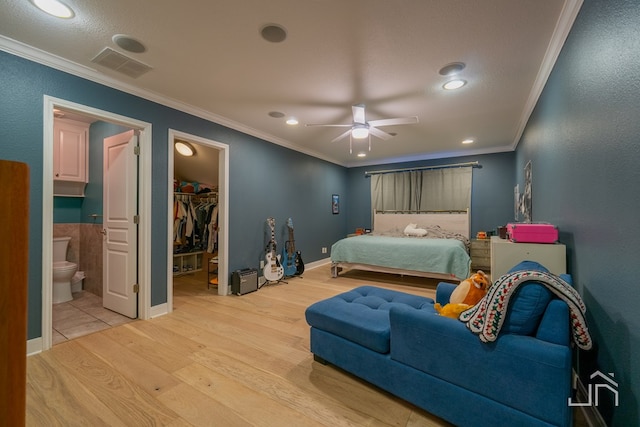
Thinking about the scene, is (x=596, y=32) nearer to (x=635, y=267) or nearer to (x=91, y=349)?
(x=635, y=267)

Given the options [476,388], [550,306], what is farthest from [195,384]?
[550,306]

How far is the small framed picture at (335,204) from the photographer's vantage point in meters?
6.56

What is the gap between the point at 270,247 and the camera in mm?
4543

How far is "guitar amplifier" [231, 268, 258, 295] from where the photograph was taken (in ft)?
12.5

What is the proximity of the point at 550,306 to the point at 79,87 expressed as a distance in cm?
391

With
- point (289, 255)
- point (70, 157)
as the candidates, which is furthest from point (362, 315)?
point (70, 157)

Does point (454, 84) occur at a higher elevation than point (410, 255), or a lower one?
higher

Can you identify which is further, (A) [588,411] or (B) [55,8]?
(B) [55,8]

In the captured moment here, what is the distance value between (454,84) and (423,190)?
11.8ft

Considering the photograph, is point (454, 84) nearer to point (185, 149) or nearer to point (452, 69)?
point (452, 69)

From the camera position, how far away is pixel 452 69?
2.45m

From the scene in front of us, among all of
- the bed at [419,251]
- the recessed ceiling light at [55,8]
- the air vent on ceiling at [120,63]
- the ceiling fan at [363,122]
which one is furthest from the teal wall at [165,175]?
the ceiling fan at [363,122]

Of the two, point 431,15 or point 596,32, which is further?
point 431,15

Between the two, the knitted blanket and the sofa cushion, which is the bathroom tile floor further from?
the knitted blanket
